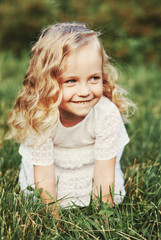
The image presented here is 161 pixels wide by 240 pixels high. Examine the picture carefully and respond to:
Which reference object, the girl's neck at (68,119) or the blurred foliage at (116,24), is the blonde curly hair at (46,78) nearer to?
the girl's neck at (68,119)

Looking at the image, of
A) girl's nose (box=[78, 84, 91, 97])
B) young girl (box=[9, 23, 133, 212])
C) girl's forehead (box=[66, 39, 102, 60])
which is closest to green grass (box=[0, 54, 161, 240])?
young girl (box=[9, 23, 133, 212])

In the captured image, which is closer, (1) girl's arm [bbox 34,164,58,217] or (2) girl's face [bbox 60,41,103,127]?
(2) girl's face [bbox 60,41,103,127]

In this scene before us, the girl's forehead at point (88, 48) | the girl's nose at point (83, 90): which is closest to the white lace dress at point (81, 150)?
the girl's nose at point (83, 90)

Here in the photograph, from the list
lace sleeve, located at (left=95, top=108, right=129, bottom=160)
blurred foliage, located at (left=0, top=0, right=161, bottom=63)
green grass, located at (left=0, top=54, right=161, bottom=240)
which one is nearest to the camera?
green grass, located at (left=0, top=54, right=161, bottom=240)

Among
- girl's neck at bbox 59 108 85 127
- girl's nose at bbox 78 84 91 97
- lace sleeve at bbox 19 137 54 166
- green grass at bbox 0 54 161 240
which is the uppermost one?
girl's nose at bbox 78 84 91 97

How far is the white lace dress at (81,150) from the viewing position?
73.7 inches

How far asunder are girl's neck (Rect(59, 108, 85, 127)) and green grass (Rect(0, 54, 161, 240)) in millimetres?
432

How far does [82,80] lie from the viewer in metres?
1.67

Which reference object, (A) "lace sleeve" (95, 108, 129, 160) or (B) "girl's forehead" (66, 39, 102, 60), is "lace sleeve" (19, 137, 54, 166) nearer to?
(A) "lace sleeve" (95, 108, 129, 160)

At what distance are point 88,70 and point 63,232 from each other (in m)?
0.82

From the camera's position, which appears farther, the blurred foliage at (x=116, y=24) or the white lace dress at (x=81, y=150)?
the blurred foliage at (x=116, y=24)

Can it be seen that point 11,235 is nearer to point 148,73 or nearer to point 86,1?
point 148,73

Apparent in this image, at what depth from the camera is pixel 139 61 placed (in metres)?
5.95

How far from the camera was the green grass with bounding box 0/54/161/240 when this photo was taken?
5.20 ft
